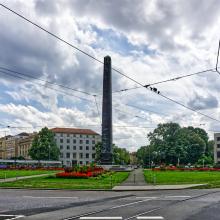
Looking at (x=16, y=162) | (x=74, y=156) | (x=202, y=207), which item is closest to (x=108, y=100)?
(x=202, y=207)

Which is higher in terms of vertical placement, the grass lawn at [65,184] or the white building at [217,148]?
the white building at [217,148]

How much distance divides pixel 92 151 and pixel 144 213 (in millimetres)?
165869

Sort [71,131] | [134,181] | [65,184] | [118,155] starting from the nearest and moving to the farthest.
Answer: [65,184]
[134,181]
[118,155]
[71,131]

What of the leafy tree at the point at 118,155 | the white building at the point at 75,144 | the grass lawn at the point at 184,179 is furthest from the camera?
the white building at the point at 75,144

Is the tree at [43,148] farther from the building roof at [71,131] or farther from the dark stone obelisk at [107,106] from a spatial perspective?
the dark stone obelisk at [107,106]

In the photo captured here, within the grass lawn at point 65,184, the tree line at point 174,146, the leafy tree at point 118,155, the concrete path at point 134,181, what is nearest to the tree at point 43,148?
the leafy tree at point 118,155

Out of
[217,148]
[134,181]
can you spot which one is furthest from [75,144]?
[134,181]

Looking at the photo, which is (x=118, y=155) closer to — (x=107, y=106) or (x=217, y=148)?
(x=217, y=148)

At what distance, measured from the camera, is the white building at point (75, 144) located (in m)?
170

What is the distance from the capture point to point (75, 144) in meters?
175

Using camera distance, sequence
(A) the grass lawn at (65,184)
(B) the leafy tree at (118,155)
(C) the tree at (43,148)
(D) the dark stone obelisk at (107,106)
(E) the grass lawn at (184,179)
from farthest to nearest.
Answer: (B) the leafy tree at (118,155), (C) the tree at (43,148), (D) the dark stone obelisk at (107,106), (E) the grass lawn at (184,179), (A) the grass lawn at (65,184)

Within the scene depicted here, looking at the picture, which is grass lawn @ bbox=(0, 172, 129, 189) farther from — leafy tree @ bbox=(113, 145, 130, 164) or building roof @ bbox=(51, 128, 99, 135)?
building roof @ bbox=(51, 128, 99, 135)

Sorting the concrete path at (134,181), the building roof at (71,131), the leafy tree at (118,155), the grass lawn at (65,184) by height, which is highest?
the building roof at (71,131)

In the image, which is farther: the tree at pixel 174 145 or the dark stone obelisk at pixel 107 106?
Result: the tree at pixel 174 145
